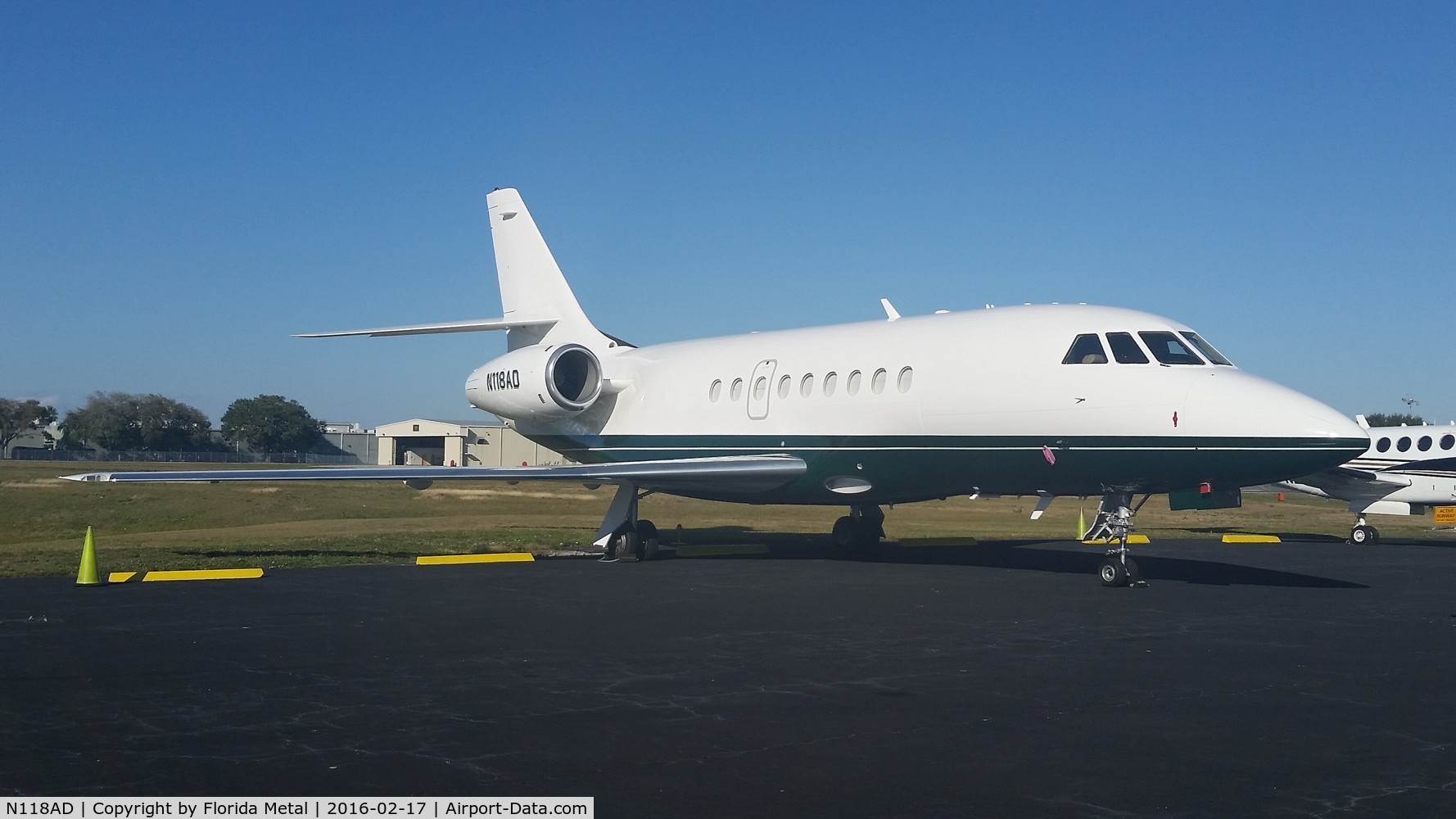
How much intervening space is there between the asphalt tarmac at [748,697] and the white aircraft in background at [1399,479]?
1176 centimetres

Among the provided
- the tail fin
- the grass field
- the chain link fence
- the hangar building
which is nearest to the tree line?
the chain link fence

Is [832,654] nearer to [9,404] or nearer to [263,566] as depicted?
[263,566]

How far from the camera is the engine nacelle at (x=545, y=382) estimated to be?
20891 mm

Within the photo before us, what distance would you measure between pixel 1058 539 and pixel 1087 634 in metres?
13.1

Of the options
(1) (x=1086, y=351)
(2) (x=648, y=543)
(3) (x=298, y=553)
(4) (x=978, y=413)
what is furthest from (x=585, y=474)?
(1) (x=1086, y=351)

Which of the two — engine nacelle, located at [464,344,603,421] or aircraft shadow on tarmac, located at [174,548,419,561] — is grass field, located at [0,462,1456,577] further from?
engine nacelle, located at [464,344,603,421]

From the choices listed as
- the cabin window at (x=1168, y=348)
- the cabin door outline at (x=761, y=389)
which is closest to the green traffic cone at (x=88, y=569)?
the cabin door outline at (x=761, y=389)

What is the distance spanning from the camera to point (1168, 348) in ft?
45.3

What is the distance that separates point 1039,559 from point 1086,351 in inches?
197

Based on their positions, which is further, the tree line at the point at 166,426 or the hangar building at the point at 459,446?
the tree line at the point at 166,426

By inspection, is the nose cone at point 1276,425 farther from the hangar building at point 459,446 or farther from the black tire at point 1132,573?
the hangar building at point 459,446

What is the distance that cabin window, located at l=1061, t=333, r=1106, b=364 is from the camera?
1411cm

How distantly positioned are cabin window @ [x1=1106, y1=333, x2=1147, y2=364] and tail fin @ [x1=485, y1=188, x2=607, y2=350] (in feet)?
37.4

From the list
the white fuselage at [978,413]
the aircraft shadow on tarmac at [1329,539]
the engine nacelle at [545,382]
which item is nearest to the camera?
the white fuselage at [978,413]
